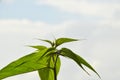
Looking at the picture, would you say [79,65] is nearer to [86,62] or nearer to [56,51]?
[86,62]

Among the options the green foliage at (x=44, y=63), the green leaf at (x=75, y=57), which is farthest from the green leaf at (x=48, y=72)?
the green leaf at (x=75, y=57)

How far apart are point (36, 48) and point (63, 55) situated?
385 mm

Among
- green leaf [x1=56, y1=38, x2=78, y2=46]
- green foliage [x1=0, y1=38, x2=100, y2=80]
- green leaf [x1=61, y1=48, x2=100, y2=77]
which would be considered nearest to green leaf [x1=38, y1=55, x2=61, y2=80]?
green foliage [x1=0, y1=38, x2=100, y2=80]

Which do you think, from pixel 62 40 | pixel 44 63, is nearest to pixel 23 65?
pixel 44 63

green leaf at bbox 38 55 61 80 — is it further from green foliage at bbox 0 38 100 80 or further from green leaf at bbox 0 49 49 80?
green leaf at bbox 0 49 49 80

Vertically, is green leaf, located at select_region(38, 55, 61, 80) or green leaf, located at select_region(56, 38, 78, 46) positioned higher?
green leaf, located at select_region(56, 38, 78, 46)

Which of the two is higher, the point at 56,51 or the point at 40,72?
the point at 56,51

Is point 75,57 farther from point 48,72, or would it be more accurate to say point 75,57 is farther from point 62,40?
point 48,72

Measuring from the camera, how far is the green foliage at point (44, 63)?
2.67 metres

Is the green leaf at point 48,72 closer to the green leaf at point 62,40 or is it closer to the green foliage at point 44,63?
the green foliage at point 44,63

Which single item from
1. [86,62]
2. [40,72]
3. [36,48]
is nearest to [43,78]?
[40,72]

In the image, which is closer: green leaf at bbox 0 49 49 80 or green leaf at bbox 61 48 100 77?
green leaf at bbox 61 48 100 77

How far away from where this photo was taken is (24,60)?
2.72 m

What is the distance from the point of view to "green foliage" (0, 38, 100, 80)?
2.67 meters
